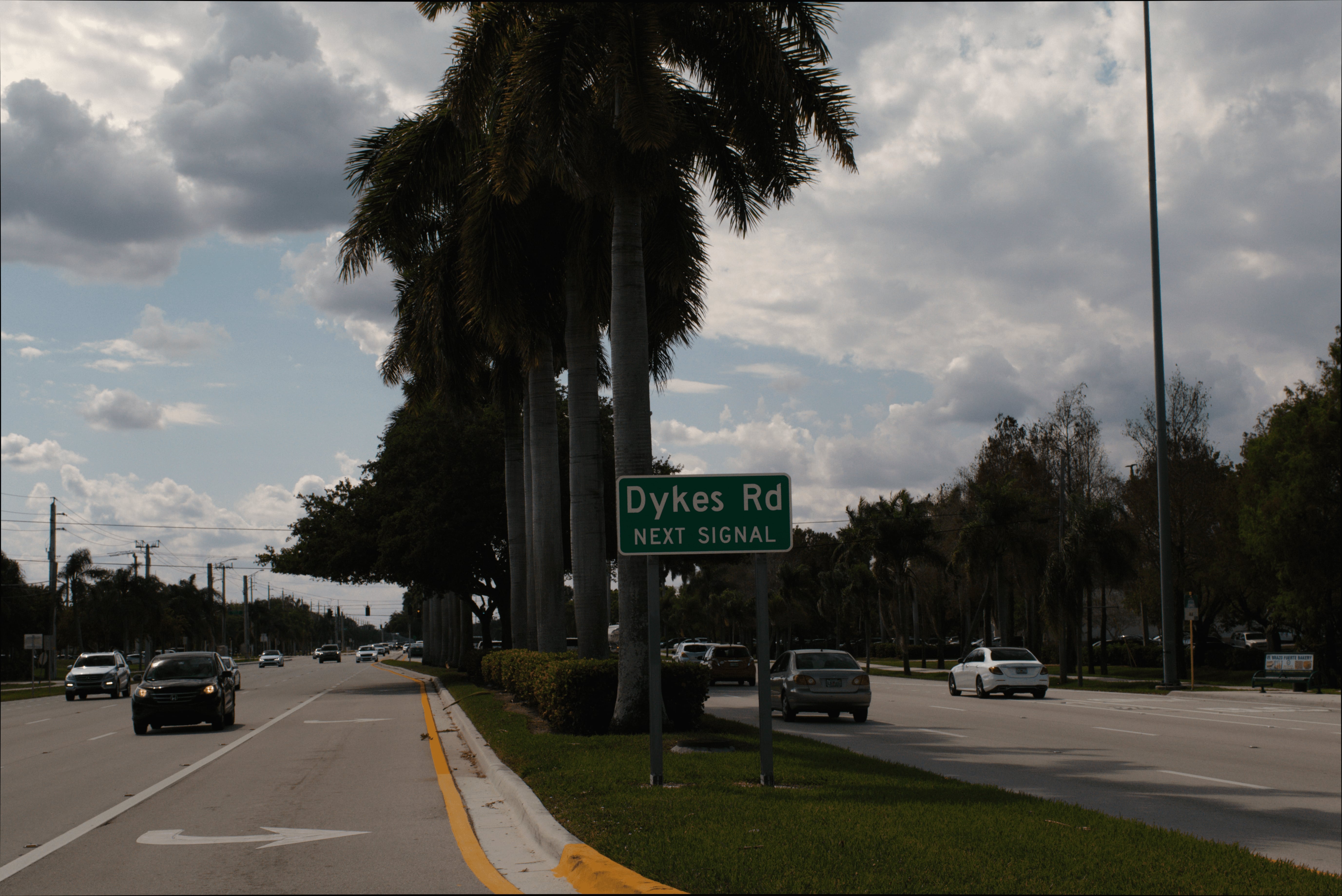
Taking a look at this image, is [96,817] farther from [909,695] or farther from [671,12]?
[909,695]

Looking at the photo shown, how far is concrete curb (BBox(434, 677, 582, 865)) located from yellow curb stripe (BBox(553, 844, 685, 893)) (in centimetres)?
29

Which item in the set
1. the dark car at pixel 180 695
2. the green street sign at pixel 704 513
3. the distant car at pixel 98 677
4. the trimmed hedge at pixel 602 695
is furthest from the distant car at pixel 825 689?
the distant car at pixel 98 677

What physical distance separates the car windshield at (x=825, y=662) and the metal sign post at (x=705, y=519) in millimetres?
12580

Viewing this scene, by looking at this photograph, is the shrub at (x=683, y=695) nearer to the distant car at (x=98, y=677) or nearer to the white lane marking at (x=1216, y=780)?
the white lane marking at (x=1216, y=780)

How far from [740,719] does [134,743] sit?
37.2ft

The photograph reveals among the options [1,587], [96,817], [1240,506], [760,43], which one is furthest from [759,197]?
[1,587]

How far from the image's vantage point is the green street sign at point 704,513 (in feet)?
35.9

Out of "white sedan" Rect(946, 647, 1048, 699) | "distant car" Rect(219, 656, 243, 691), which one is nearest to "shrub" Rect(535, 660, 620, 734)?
"distant car" Rect(219, 656, 243, 691)

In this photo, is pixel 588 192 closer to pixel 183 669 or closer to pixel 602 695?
pixel 602 695

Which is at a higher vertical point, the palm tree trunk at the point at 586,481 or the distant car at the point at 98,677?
the palm tree trunk at the point at 586,481

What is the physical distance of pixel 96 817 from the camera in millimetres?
11086

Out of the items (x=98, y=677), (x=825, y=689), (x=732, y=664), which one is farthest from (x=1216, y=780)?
(x=98, y=677)

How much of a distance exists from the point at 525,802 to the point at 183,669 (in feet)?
50.0

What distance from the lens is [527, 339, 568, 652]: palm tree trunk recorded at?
2416 centimetres
